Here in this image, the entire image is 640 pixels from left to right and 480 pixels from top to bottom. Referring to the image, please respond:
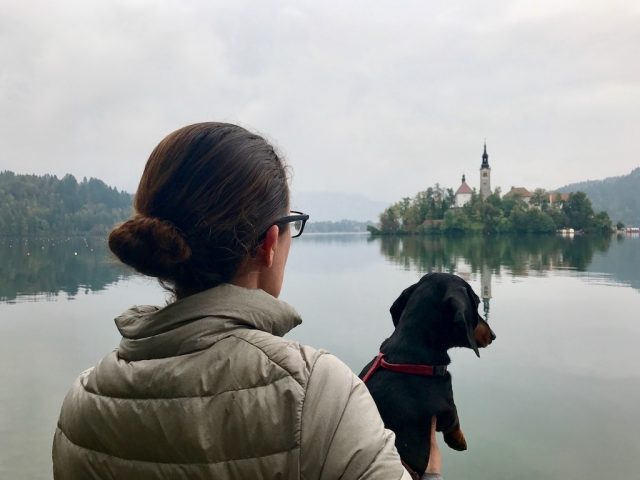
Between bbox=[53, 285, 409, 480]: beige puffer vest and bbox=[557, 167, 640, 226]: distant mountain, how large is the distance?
150 m

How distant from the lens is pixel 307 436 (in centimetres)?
80

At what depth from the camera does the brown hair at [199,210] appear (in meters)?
0.97

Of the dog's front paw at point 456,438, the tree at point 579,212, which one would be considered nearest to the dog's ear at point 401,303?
the dog's front paw at point 456,438

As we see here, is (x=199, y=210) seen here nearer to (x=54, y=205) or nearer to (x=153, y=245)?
(x=153, y=245)

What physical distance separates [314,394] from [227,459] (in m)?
0.18

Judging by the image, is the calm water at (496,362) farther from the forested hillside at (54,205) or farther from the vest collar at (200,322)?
the forested hillside at (54,205)

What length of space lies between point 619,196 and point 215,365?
6996 inches

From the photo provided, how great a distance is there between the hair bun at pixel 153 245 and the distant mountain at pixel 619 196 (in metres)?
150

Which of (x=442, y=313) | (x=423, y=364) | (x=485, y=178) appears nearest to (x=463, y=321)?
(x=442, y=313)

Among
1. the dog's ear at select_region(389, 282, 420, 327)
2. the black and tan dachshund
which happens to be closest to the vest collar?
the black and tan dachshund

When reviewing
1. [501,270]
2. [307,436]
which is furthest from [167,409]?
[501,270]

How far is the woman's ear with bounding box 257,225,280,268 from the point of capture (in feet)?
3.38

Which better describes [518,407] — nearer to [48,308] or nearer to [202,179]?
[202,179]

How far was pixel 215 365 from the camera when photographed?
2.73ft
